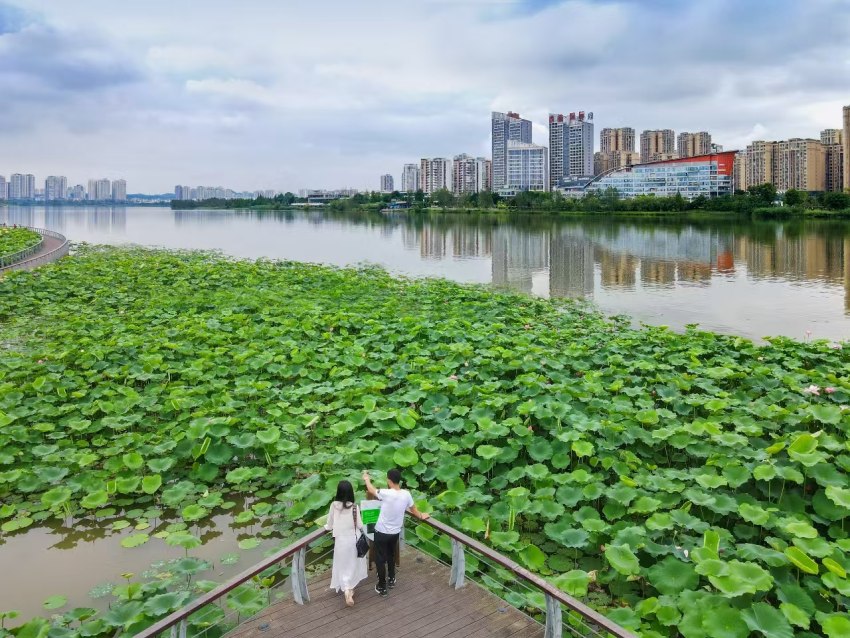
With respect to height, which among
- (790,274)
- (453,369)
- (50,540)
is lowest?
Answer: (50,540)

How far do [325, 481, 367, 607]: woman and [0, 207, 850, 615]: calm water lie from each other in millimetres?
1326

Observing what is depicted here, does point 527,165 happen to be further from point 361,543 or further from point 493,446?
point 361,543

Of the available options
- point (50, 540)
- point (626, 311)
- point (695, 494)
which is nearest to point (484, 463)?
Result: point (695, 494)

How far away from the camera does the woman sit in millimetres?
3750

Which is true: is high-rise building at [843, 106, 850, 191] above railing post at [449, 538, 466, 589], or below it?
above

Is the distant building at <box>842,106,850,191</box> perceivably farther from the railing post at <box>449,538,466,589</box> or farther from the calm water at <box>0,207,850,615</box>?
the railing post at <box>449,538,466,589</box>

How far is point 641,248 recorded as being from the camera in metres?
32.3

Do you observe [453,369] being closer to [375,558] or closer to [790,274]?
[375,558]

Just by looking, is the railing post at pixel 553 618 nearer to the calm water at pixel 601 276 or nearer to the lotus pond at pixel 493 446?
the lotus pond at pixel 493 446

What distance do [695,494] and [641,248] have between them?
A: 2936cm

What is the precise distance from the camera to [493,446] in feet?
19.6

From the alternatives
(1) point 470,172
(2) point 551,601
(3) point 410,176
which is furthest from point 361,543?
(3) point 410,176

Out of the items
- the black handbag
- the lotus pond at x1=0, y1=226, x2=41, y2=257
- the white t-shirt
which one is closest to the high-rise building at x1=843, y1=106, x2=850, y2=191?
the lotus pond at x1=0, y1=226, x2=41, y2=257

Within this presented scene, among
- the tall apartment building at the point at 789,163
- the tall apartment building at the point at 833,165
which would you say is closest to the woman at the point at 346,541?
the tall apartment building at the point at 789,163
